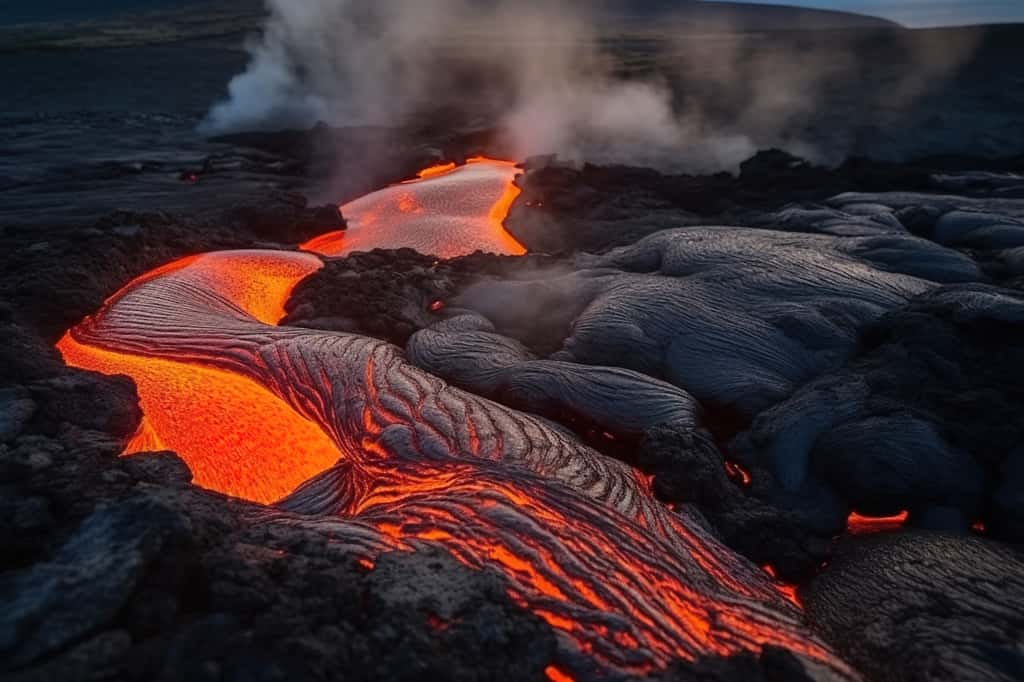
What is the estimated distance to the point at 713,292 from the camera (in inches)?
241

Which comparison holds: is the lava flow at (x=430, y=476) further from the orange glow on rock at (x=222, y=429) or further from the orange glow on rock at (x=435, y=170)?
the orange glow on rock at (x=435, y=170)

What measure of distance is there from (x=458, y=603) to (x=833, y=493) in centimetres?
290

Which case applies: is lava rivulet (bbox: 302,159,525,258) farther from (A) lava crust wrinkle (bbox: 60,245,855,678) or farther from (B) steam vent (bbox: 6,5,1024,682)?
(A) lava crust wrinkle (bbox: 60,245,855,678)

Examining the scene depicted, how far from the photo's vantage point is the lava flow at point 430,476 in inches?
115

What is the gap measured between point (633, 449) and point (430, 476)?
1.63 m

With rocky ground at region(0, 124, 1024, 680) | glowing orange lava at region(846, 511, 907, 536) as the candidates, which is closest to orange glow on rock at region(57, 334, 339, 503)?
rocky ground at region(0, 124, 1024, 680)

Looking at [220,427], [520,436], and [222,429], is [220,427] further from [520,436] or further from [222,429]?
[520,436]

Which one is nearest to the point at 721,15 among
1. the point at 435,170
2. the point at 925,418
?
the point at 435,170

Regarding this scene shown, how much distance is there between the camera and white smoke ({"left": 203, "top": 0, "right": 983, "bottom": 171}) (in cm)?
1725

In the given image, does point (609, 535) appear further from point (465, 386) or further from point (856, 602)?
point (465, 386)

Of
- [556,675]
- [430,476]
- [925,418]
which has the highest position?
[925,418]

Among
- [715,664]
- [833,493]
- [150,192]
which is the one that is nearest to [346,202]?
[150,192]

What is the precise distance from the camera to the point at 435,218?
1135 cm

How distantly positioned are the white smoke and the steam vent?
5682mm
